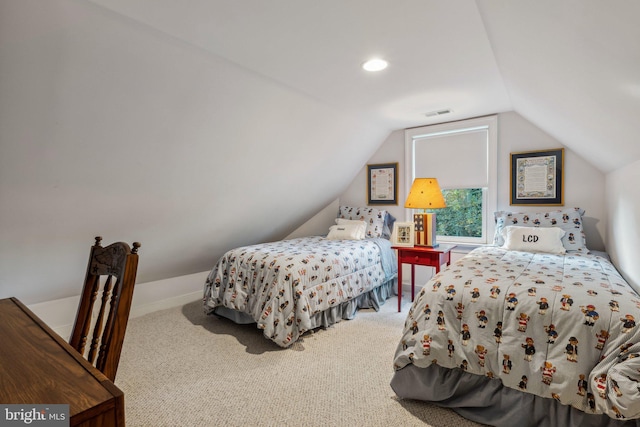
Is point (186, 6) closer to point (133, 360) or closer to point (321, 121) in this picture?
point (321, 121)

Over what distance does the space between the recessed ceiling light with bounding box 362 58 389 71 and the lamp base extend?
5.05ft

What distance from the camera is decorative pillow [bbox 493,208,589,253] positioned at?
2.70m

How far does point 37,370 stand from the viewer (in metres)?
0.78

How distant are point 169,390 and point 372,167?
323cm

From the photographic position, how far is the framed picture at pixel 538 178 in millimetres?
3070

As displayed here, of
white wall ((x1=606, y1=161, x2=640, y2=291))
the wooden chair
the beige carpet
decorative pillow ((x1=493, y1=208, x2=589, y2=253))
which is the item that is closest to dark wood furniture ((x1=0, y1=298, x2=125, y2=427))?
the wooden chair

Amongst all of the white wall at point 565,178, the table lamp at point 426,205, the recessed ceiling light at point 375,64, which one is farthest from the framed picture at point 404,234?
the recessed ceiling light at point 375,64

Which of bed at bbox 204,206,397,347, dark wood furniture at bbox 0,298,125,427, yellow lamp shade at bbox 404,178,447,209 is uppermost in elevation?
yellow lamp shade at bbox 404,178,447,209

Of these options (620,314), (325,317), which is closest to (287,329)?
(325,317)

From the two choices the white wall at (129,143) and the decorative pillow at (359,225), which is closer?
the white wall at (129,143)

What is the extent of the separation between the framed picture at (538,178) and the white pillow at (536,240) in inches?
20.1

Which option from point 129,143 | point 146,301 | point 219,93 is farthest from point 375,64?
point 146,301

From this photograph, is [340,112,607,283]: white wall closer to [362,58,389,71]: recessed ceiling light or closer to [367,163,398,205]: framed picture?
[367,163,398,205]: framed picture

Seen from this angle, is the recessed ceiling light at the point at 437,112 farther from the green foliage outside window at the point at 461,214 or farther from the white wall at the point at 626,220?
the white wall at the point at 626,220
